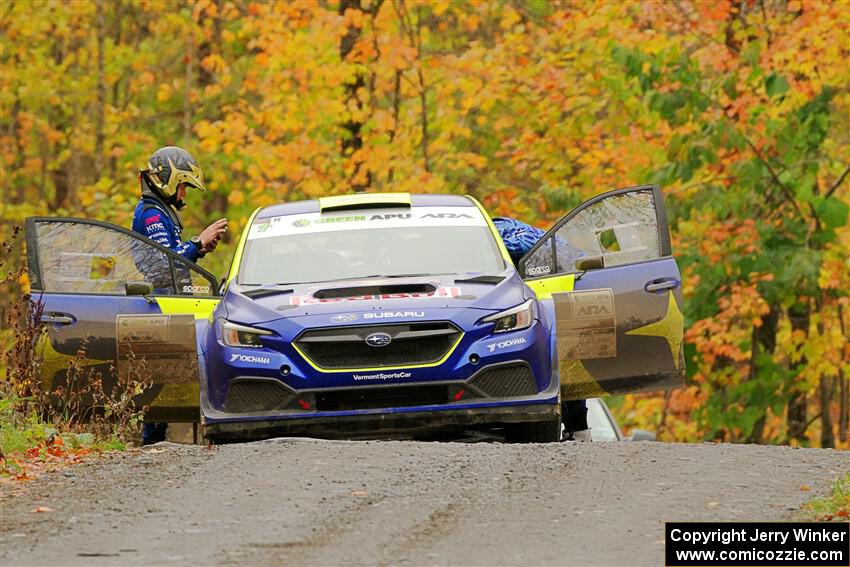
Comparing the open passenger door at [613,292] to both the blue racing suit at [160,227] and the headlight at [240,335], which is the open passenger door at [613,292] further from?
the blue racing suit at [160,227]

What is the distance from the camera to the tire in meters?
10.4

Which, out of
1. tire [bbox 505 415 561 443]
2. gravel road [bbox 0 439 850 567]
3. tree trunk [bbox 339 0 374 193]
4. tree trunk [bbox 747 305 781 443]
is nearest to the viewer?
gravel road [bbox 0 439 850 567]

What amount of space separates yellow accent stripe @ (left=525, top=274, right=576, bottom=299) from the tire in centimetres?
85

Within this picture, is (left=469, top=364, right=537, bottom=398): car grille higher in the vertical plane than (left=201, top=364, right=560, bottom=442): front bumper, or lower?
higher

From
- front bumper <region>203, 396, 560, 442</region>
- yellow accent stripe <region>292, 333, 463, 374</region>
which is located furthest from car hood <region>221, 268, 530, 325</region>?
front bumper <region>203, 396, 560, 442</region>

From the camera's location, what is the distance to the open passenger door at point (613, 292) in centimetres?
1088

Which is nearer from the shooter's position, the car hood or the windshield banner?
the car hood

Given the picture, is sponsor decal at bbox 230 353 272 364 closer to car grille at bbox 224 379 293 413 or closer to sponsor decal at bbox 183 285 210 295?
car grille at bbox 224 379 293 413

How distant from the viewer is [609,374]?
10961 mm

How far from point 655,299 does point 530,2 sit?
54.5 ft

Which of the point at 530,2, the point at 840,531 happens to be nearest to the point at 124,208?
the point at 530,2

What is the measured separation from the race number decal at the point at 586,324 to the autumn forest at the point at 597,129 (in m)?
8.68

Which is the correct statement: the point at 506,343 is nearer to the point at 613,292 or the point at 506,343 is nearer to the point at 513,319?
the point at 513,319

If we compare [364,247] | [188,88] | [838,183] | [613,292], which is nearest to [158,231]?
[364,247]
